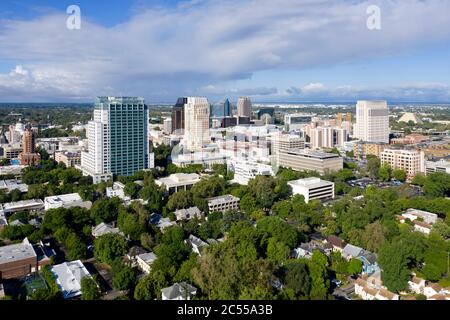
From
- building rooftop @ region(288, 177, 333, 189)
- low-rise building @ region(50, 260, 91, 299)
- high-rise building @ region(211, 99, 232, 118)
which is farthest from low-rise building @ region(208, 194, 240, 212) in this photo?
high-rise building @ region(211, 99, 232, 118)

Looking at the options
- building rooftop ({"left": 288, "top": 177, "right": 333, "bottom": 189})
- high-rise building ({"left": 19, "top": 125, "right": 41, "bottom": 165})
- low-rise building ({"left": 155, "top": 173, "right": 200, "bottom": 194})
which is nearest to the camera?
building rooftop ({"left": 288, "top": 177, "right": 333, "bottom": 189})

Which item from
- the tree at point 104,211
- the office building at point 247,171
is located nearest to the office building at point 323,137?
the office building at point 247,171

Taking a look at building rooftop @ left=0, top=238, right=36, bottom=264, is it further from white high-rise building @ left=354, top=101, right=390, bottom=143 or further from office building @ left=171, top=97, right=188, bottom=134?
white high-rise building @ left=354, top=101, right=390, bottom=143

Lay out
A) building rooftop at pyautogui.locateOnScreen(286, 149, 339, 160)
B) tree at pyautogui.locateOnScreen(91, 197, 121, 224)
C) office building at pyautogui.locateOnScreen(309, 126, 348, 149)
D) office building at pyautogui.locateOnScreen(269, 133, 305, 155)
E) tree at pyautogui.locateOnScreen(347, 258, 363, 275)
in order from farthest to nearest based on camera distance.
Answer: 1. office building at pyautogui.locateOnScreen(309, 126, 348, 149)
2. office building at pyautogui.locateOnScreen(269, 133, 305, 155)
3. building rooftop at pyautogui.locateOnScreen(286, 149, 339, 160)
4. tree at pyautogui.locateOnScreen(91, 197, 121, 224)
5. tree at pyautogui.locateOnScreen(347, 258, 363, 275)

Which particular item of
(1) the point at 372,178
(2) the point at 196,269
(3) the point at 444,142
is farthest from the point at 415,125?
(2) the point at 196,269

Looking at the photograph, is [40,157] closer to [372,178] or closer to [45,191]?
[45,191]

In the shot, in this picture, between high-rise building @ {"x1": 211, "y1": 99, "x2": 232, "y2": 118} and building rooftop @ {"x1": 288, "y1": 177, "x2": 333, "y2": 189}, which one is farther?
high-rise building @ {"x1": 211, "y1": 99, "x2": 232, "y2": 118}
